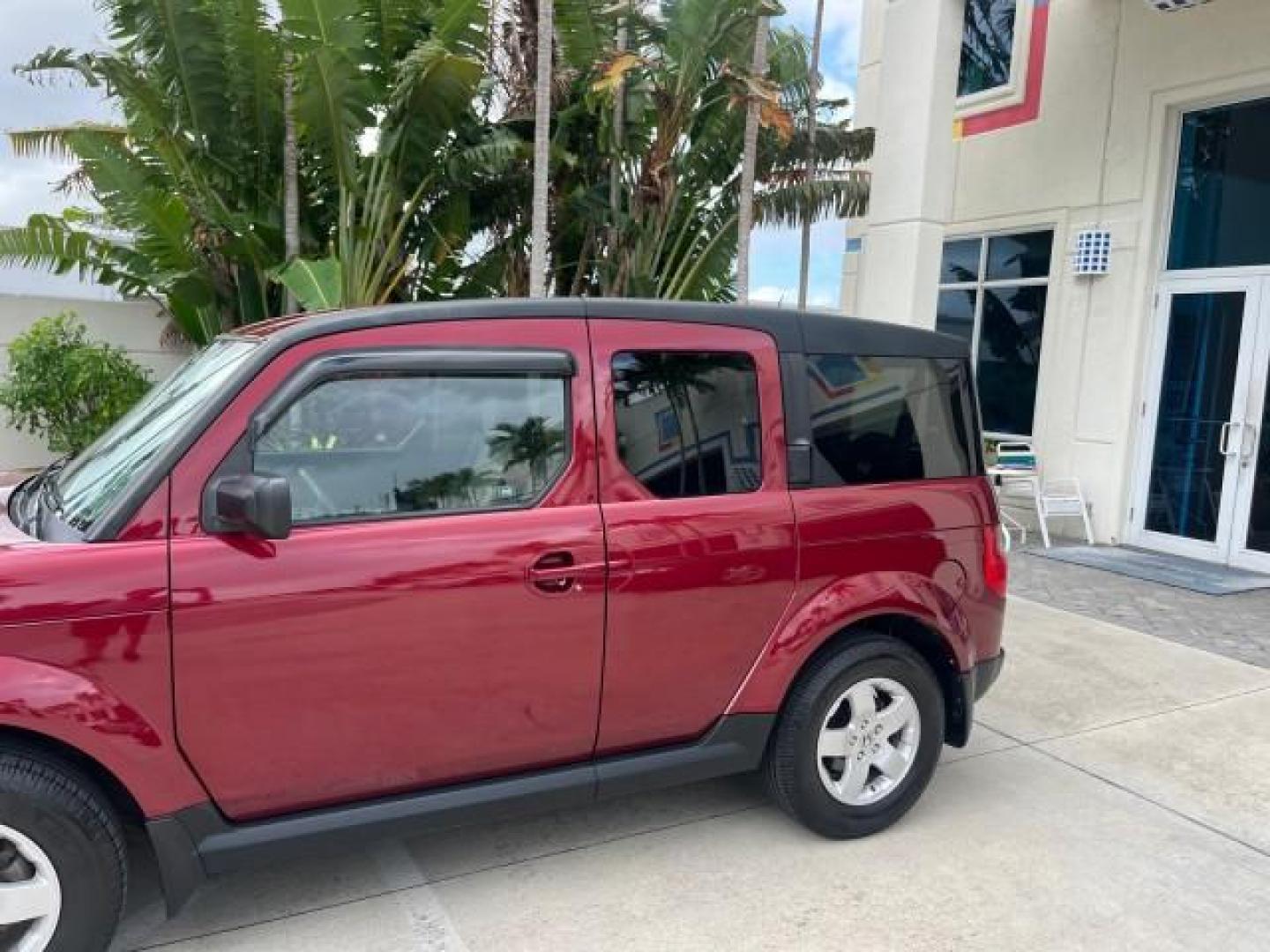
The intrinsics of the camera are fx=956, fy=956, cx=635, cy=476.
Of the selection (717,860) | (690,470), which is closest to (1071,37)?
(690,470)

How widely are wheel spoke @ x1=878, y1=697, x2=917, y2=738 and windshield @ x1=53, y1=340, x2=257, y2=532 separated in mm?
2515

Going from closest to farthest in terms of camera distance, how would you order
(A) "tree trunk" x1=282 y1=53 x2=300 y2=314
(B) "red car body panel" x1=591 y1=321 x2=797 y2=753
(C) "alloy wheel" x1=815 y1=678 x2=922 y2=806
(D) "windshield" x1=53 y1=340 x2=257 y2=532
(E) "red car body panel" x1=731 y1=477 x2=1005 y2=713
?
(D) "windshield" x1=53 y1=340 x2=257 y2=532, (B) "red car body panel" x1=591 y1=321 x2=797 y2=753, (E) "red car body panel" x1=731 y1=477 x2=1005 y2=713, (C) "alloy wheel" x1=815 y1=678 x2=922 y2=806, (A) "tree trunk" x1=282 y1=53 x2=300 y2=314

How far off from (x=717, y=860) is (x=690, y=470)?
136cm

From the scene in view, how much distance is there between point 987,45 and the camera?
10594 mm

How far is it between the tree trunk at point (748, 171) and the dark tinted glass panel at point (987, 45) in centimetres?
260

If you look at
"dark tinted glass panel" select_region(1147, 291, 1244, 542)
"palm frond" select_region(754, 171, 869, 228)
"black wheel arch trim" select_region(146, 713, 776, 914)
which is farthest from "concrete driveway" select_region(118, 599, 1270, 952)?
"palm frond" select_region(754, 171, 869, 228)

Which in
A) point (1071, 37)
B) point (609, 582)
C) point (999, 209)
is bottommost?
point (609, 582)

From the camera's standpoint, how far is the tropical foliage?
818 centimetres

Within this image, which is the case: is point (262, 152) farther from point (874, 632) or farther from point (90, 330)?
point (874, 632)

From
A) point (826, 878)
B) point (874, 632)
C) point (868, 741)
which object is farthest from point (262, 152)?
point (826, 878)

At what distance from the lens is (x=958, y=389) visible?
384cm

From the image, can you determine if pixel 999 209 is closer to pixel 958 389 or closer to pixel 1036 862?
pixel 958 389

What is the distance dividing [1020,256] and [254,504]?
9526 mm

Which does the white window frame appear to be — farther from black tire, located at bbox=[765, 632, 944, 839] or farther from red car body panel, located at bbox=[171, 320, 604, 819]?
red car body panel, located at bbox=[171, 320, 604, 819]
